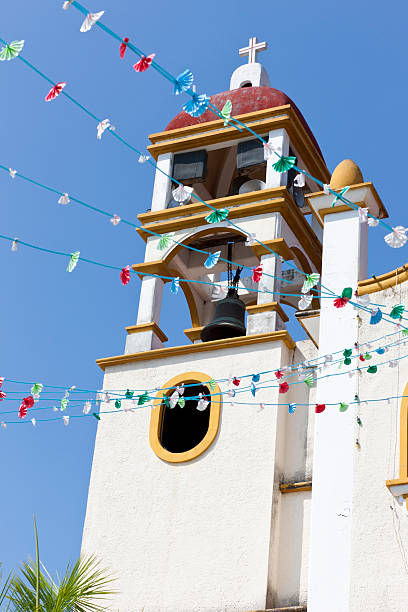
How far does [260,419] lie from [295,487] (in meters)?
0.90

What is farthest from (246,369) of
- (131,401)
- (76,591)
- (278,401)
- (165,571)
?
(76,591)

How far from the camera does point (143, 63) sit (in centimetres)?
764

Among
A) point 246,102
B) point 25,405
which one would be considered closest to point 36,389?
point 25,405

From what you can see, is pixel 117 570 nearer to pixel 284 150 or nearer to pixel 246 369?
pixel 246 369

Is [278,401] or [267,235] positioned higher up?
[267,235]

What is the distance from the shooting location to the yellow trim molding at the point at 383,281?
1091 cm

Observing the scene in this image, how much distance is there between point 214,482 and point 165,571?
106 cm

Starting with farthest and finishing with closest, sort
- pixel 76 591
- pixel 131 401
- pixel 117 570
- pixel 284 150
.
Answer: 1. pixel 284 150
2. pixel 131 401
3. pixel 117 570
4. pixel 76 591

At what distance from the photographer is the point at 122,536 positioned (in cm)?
1293

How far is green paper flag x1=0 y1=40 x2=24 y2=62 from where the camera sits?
7.47 m

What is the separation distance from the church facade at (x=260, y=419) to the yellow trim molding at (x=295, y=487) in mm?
24

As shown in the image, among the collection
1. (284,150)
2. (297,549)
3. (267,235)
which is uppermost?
(284,150)

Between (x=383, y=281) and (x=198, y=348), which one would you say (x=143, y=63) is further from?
(x=198, y=348)

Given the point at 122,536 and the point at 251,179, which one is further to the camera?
the point at 251,179
